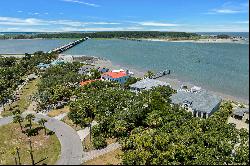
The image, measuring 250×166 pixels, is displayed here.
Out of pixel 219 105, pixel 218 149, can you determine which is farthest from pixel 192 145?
pixel 219 105

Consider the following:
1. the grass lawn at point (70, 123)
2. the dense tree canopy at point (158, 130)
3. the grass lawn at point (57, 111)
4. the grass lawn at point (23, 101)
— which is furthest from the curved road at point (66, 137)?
the grass lawn at point (23, 101)

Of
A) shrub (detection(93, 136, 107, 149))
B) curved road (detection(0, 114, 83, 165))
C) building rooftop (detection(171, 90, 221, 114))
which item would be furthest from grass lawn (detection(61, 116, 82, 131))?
building rooftop (detection(171, 90, 221, 114))

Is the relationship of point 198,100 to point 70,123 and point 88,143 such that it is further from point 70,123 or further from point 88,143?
point 70,123

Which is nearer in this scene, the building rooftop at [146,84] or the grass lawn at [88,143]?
the grass lawn at [88,143]

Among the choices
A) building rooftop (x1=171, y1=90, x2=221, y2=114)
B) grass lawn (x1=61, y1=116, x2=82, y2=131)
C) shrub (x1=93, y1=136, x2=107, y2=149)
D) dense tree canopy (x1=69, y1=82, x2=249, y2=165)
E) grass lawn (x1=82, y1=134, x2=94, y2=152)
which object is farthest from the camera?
building rooftop (x1=171, y1=90, x2=221, y2=114)

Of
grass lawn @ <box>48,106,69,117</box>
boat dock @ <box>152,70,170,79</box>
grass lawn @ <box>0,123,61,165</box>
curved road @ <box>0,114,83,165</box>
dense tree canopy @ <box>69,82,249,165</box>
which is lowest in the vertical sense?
grass lawn @ <box>0,123,61,165</box>

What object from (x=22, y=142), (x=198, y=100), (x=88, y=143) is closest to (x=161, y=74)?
(x=198, y=100)

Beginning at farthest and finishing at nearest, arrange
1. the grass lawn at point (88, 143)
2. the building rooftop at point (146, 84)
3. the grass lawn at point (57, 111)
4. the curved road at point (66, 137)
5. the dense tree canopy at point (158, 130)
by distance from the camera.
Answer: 1. the building rooftop at point (146, 84)
2. the grass lawn at point (57, 111)
3. the grass lawn at point (88, 143)
4. the curved road at point (66, 137)
5. the dense tree canopy at point (158, 130)

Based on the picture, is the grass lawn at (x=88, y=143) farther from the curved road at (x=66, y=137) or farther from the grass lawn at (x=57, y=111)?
the grass lawn at (x=57, y=111)

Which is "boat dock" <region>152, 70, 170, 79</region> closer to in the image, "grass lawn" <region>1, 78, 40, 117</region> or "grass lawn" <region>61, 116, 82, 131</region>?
"grass lawn" <region>1, 78, 40, 117</region>
